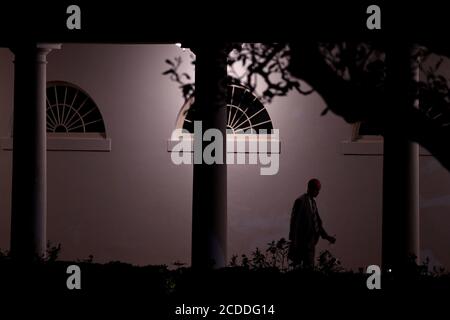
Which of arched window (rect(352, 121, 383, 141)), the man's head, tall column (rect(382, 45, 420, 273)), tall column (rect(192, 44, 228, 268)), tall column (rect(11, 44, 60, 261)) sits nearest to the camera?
tall column (rect(382, 45, 420, 273))

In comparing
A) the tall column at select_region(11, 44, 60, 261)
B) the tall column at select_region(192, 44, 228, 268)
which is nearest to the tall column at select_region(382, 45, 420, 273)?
the tall column at select_region(192, 44, 228, 268)

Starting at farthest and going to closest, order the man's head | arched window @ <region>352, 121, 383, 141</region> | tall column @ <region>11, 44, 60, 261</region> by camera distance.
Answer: arched window @ <region>352, 121, 383, 141</region> < the man's head < tall column @ <region>11, 44, 60, 261</region>

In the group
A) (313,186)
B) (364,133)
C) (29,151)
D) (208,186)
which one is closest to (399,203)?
(313,186)

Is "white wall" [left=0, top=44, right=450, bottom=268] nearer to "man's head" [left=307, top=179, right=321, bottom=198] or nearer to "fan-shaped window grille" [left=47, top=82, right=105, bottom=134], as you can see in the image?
"fan-shaped window grille" [left=47, top=82, right=105, bottom=134]

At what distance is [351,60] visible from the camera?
236 inches

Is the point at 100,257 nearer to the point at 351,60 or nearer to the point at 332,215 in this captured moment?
the point at 332,215

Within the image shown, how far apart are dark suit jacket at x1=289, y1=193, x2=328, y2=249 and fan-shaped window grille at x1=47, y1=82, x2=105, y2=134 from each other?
506 cm

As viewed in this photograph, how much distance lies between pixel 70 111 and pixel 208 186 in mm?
5711

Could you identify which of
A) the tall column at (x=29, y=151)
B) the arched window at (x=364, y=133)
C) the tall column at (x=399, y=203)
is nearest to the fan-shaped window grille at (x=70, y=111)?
the tall column at (x=29, y=151)

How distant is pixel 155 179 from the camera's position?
586 inches

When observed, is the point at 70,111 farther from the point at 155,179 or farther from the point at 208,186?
the point at 208,186

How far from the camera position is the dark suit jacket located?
37.5ft

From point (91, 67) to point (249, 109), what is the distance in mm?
2973
